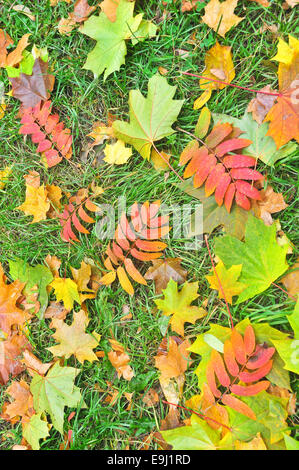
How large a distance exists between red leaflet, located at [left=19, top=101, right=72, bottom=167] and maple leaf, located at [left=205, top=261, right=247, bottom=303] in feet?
3.41

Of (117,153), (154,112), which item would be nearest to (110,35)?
(154,112)

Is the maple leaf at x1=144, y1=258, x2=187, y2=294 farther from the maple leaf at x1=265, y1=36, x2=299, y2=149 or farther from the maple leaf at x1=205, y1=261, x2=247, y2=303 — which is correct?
the maple leaf at x1=265, y1=36, x2=299, y2=149

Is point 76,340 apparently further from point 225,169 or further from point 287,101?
point 287,101

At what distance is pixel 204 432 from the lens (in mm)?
1794

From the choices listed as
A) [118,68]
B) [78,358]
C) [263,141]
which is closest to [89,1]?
[118,68]

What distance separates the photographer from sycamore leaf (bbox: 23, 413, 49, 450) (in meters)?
2.05

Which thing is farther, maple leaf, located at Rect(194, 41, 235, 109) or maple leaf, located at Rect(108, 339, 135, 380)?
maple leaf, located at Rect(108, 339, 135, 380)

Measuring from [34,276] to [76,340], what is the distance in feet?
1.42

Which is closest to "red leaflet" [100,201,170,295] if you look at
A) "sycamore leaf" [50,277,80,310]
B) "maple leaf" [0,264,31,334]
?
"sycamore leaf" [50,277,80,310]

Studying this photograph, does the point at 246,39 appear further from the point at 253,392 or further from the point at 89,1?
the point at 253,392

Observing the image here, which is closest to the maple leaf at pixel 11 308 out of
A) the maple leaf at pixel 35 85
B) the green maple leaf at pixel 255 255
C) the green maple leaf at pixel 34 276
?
the green maple leaf at pixel 34 276

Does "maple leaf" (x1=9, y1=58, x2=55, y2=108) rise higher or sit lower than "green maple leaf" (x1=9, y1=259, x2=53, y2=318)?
higher

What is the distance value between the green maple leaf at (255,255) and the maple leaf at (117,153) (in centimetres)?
68

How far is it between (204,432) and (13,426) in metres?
1.09
